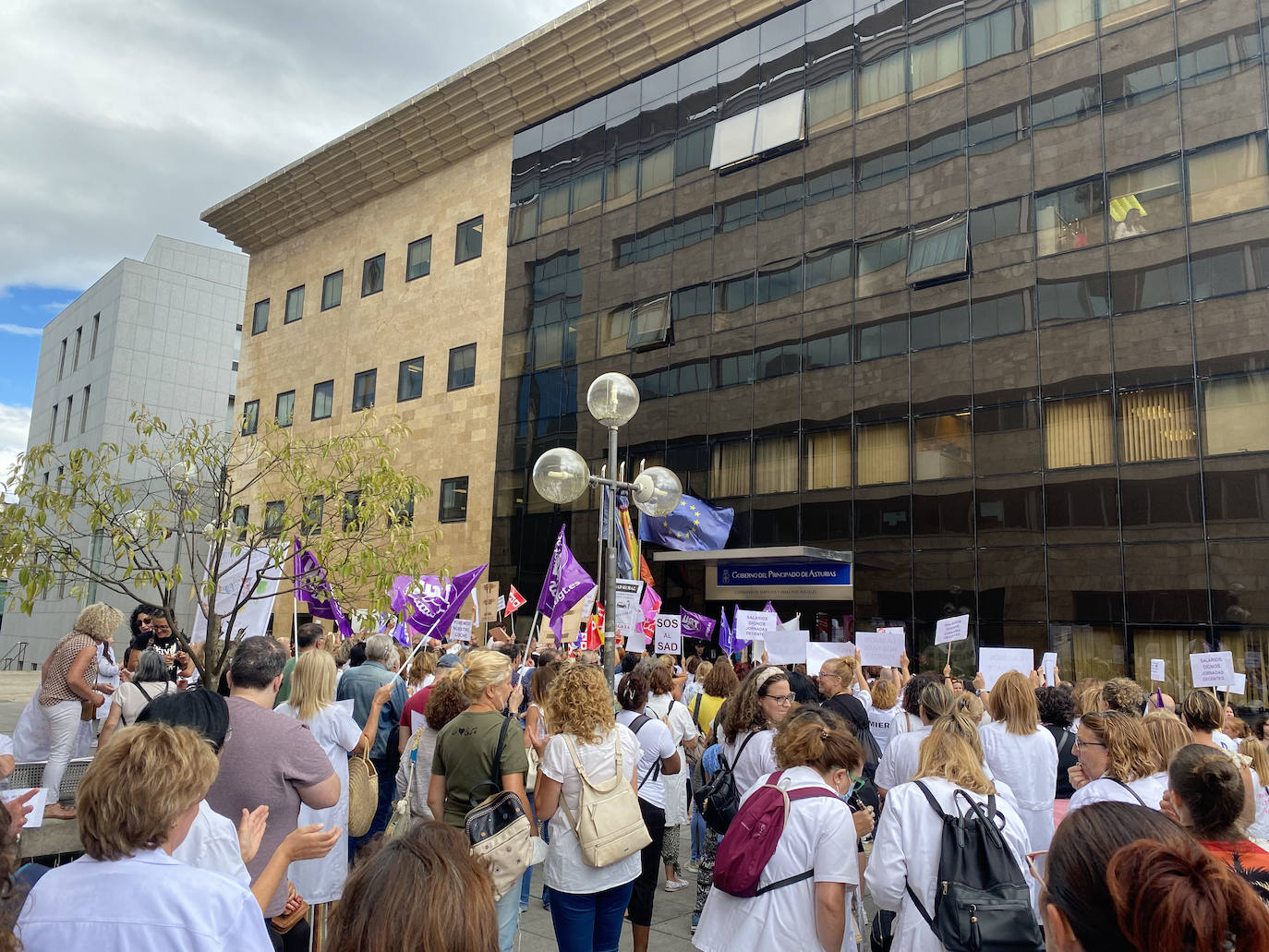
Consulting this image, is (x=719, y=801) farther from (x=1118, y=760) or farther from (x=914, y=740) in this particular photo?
(x=1118, y=760)

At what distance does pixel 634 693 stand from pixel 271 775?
2.70 m

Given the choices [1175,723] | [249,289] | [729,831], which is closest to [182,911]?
[729,831]

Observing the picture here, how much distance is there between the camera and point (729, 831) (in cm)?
425

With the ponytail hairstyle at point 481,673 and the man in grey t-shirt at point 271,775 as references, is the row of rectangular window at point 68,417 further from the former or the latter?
the man in grey t-shirt at point 271,775

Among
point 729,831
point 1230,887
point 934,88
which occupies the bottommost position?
point 729,831

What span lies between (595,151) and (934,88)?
444 inches

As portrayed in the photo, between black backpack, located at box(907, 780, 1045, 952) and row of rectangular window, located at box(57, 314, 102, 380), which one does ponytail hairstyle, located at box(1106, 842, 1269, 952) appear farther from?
row of rectangular window, located at box(57, 314, 102, 380)

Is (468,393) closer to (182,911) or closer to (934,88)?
(934,88)

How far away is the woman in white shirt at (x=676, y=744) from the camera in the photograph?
7548 millimetres

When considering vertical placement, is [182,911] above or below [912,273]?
below

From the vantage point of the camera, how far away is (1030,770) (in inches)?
247

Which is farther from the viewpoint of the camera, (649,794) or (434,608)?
(434,608)

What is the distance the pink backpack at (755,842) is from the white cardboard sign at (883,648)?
6.98 m

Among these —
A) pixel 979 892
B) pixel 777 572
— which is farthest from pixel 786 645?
pixel 777 572
